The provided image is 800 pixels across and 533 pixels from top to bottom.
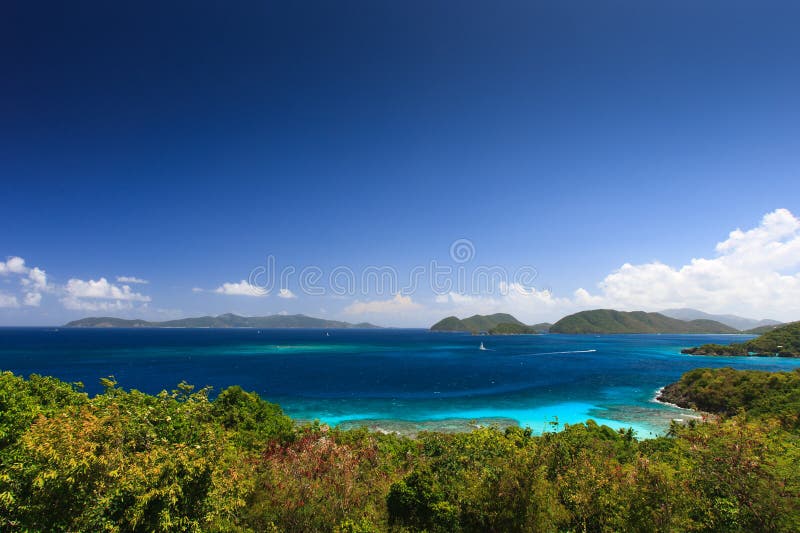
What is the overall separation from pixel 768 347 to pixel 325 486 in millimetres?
220123

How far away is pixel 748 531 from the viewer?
14.0 meters

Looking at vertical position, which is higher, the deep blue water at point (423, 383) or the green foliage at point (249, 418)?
the green foliage at point (249, 418)

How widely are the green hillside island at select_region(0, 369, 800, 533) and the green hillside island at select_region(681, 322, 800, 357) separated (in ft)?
596

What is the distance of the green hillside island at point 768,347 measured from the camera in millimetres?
150500

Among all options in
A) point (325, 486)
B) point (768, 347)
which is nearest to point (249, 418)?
point (325, 486)

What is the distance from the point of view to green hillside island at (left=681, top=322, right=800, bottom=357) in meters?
150

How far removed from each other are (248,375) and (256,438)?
67.8m

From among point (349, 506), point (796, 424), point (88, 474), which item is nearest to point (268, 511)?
point (349, 506)

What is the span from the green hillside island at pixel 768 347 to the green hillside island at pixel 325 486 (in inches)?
7150

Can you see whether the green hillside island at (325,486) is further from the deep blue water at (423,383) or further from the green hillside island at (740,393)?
the deep blue water at (423,383)

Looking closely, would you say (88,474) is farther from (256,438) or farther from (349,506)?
(256,438)

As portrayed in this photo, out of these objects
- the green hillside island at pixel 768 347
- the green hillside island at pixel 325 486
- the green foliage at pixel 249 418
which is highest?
the green hillside island at pixel 325 486

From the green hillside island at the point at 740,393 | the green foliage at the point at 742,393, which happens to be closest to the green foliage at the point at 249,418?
the green hillside island at the point at 740,393

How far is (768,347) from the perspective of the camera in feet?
516
